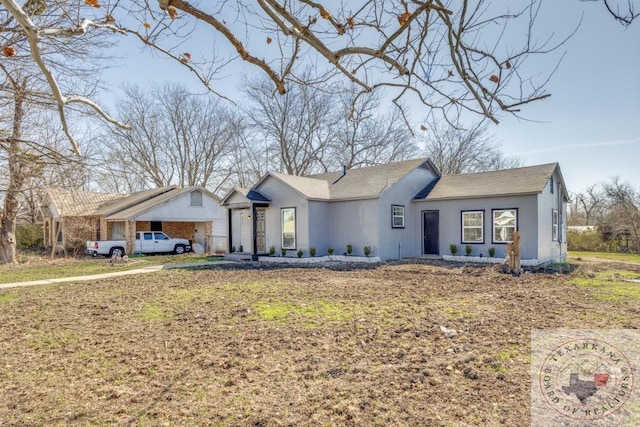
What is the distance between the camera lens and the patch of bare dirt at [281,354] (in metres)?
3.27

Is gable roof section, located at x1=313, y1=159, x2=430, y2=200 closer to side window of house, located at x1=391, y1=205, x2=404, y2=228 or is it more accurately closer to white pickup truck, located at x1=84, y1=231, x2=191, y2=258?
side window of house, located at x1=391, y1=205, x2=404, y2=228

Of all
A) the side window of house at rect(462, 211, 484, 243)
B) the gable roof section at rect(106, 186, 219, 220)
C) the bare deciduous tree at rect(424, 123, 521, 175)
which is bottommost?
the side window of house at rect(462, 211, 484, 243)

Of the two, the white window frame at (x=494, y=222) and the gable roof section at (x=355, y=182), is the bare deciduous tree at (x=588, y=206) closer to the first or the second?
the gable roof section at (x=355, y=182)

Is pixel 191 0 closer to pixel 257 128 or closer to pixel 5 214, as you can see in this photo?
pixel 5 214

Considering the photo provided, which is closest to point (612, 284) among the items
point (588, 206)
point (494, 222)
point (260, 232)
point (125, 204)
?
point (494, 222)

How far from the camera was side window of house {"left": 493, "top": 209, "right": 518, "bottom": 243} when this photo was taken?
14672 millimetres

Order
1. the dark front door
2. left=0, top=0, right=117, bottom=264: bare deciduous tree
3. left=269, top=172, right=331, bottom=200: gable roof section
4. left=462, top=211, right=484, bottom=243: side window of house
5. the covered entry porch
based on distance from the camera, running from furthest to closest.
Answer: the covered entry porch < the dark front door < left=269, top=172, right=331, bottom=200: gable roof section < left=462, top=211, right=484, bottom=243: side window of house < left=0, top=0, right=117, bottom=264: bare deciduous tree

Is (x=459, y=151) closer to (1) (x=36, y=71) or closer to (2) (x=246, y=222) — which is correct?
(2) (x=246, y=222)

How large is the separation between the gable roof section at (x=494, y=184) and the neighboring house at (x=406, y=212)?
4cm
